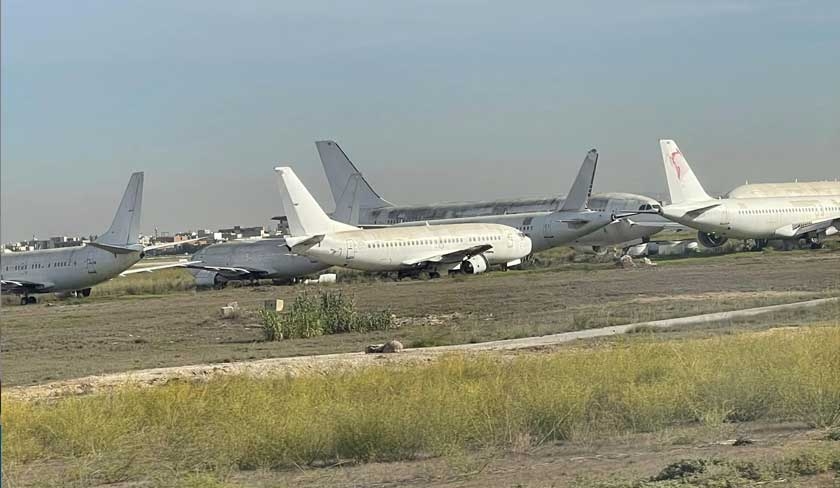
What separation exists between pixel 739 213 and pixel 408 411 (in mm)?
54420

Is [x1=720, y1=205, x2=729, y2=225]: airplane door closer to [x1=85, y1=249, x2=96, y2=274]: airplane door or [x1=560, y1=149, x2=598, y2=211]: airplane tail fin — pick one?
[x1=560, y1=149, x2=598, y2=211]: airplane tail fin

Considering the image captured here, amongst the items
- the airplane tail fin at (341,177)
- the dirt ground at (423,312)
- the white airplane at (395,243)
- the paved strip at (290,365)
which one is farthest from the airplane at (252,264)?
the paved strip at (290,365)

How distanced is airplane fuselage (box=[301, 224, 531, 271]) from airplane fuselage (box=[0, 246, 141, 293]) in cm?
1021

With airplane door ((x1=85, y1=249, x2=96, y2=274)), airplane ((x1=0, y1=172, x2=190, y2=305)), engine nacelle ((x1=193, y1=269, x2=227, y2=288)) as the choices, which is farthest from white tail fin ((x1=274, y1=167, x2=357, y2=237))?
engine nacelle ((x1=193, y1=269, x2=227, y2=288))

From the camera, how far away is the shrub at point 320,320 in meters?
31.4

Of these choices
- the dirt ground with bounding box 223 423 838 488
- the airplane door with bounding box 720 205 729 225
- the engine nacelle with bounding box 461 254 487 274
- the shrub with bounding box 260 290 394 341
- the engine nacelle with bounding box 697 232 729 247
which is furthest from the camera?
the engine nacelle with bounding box 697 232 729 247

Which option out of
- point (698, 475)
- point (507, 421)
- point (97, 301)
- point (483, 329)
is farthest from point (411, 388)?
point (97, 301)

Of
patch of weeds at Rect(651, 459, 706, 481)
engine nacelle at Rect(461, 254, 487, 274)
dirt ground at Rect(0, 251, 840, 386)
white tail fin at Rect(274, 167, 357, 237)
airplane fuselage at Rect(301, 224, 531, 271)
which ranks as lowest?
dirt ground at Rect(0, 251, 840, 386)

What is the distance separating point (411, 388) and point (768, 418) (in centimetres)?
451

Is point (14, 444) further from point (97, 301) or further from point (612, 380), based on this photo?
point (97, 301)

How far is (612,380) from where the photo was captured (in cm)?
1536

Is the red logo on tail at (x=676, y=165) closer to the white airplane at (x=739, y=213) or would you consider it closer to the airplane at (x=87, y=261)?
the white airplane at (x=739, y=213)

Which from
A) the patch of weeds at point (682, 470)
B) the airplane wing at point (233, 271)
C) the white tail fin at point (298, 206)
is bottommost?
the patch of weeds at point (682, 470)

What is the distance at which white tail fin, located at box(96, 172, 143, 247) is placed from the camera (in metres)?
57.4
